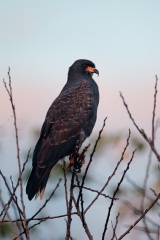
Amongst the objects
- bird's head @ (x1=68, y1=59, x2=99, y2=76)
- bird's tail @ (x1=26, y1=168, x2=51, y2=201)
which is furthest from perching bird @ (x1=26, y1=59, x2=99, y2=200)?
bird's head @ (x1=68, y1=59, x2=99, y2=76)

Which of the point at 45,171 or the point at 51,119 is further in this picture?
the point at 51,119

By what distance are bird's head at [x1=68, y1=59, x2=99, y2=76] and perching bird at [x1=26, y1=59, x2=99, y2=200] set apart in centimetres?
34

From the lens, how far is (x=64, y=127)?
611cm

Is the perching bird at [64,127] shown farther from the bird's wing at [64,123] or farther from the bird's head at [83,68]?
the bird's head at [83,68]

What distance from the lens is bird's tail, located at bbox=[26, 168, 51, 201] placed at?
17.1 feet

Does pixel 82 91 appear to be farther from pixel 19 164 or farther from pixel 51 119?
pixel 19 164

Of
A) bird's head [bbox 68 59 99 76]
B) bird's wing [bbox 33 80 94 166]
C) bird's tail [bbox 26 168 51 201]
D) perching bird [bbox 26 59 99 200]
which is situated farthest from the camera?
bird's head [bbox 68 59 99 76]

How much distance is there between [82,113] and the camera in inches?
254

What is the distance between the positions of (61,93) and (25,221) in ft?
11.9

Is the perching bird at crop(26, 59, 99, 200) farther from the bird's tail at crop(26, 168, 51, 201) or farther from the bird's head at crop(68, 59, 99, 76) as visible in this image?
the bird's head at crop(68, 59, 99, 76)

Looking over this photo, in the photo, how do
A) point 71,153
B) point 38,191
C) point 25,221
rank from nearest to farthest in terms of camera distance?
point 25,221 < point 38,191 < point 71,153

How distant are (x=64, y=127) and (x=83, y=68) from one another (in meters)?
1.87

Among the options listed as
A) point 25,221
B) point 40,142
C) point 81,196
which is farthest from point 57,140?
point 25,221

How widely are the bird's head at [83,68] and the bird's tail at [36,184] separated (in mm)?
2585
